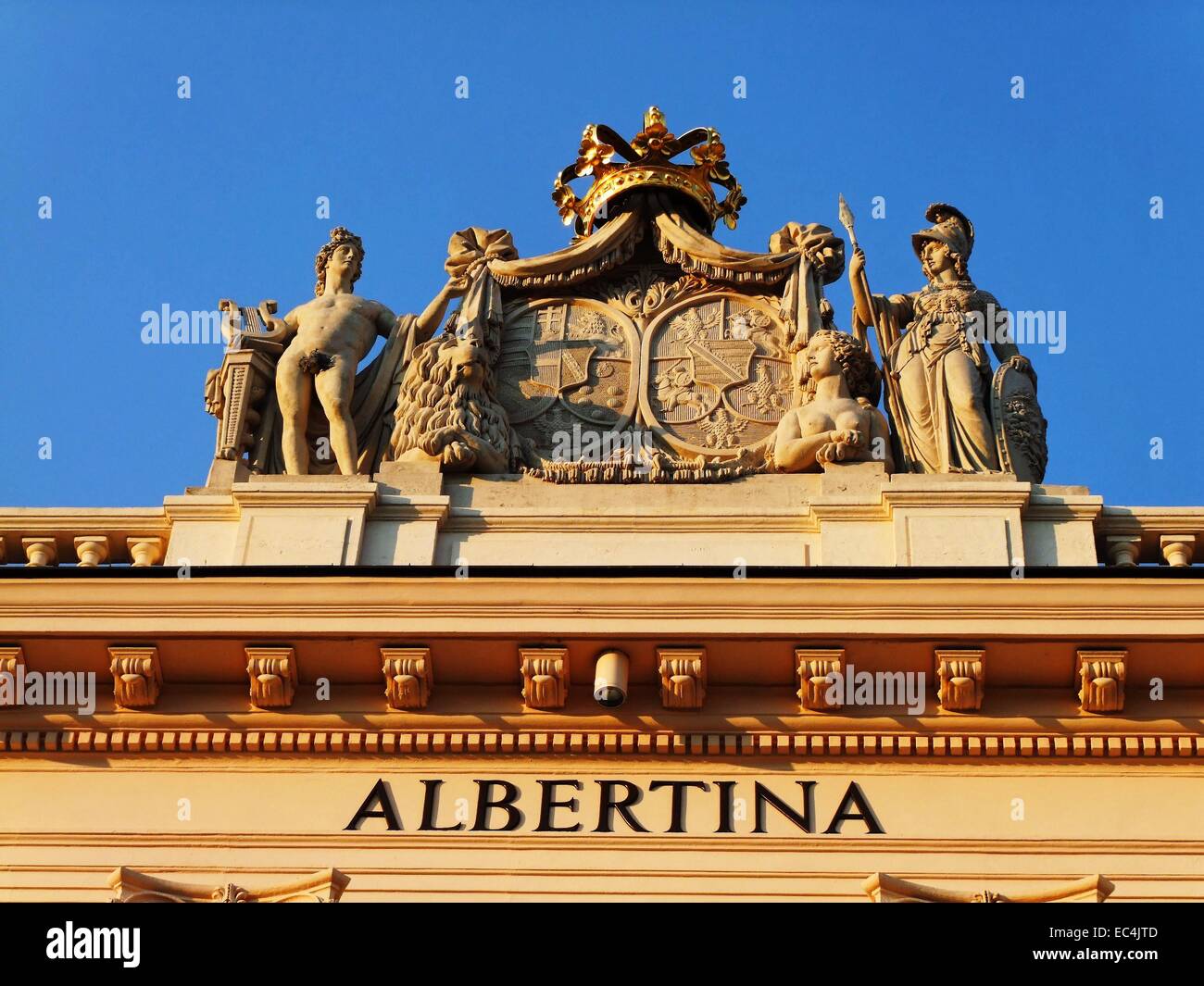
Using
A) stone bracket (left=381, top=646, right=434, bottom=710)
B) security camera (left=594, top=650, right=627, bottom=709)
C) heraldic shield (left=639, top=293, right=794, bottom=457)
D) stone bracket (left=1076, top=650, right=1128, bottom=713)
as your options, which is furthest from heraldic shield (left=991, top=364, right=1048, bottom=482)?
stone bracket (left=381, top=646, right=434, bottom=710)

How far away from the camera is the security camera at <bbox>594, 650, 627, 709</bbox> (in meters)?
14.6

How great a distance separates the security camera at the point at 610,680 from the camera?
14625 millimetres

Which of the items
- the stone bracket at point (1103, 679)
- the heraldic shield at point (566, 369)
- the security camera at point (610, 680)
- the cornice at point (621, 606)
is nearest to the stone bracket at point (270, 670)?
the cornice at point (621, 606)

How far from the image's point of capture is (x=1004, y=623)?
14.8 meters

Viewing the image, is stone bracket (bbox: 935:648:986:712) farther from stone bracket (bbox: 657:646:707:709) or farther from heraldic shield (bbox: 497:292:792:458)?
heraldic shield (bbox: 497:292:792:458)

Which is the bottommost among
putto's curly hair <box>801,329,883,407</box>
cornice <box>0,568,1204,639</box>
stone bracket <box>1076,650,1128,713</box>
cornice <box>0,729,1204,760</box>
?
cornice <box>0,729,1204,760</box>

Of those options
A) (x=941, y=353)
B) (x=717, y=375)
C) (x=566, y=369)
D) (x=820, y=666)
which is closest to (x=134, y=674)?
(x=820, y=666)

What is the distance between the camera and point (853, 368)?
1772 centimetres

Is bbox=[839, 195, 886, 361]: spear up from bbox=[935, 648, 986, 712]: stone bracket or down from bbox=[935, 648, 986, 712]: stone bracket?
up

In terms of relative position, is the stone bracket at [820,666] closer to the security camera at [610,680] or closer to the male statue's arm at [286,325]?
the security camera at [610,680]

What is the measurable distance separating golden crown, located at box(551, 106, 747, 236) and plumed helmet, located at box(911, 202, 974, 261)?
1685 millimetres

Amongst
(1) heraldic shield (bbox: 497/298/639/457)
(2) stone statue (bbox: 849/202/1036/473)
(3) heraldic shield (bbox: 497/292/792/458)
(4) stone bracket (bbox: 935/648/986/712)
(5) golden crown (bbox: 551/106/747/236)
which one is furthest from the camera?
(5) golden crown (bbox: 551/106/747/236)
